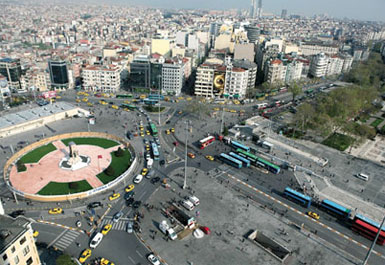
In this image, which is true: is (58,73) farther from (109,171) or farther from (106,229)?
(106,229)

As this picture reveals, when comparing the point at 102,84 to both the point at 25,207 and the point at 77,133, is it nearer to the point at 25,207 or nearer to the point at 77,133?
the point at 77,133

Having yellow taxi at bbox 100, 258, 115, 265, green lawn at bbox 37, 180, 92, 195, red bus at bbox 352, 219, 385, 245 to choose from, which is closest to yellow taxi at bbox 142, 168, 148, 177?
green lawn at bbox 37, 180, 92, 195

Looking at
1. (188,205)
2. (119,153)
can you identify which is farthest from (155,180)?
(119,153)

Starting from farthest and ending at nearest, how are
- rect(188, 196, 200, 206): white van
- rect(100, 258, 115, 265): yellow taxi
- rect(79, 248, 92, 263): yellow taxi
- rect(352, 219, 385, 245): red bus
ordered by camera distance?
rect(188, 196, 200, 206): white van
rect(352, 219, 385, 245): red bus
rect(79, 248, 92, 263): yellow taxi
rect(100, 258, 115, 265): yellow taxi

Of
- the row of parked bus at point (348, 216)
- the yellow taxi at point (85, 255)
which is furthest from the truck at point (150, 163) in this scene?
the row of parked bus at point (348, 216)

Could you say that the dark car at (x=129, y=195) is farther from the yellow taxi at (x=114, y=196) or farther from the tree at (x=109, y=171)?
the tree at (x=109, y=171)

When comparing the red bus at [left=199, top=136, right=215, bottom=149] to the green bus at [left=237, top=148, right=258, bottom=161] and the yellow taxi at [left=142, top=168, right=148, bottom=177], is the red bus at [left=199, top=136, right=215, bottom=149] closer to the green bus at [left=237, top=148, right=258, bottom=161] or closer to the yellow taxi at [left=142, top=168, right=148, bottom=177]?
the green bus at [left=237, top=148, right=258, bottom=161]

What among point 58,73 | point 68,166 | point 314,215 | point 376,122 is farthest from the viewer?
point 58,73
